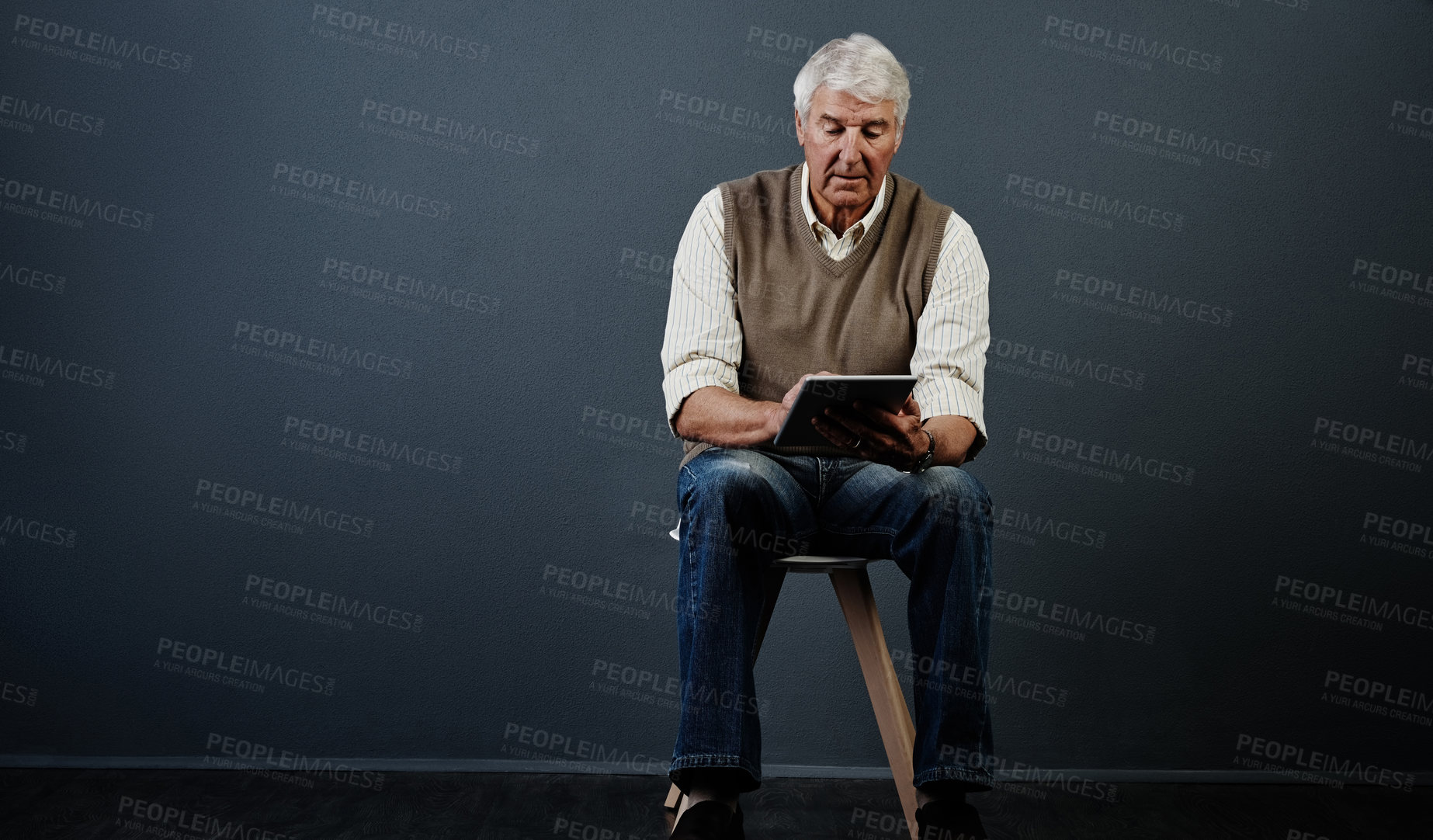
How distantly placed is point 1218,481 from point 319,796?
7.01 ft

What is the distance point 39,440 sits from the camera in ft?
7.30

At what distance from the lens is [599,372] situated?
7.72 ft

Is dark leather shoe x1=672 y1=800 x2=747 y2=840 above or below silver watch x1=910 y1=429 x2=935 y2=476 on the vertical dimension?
below

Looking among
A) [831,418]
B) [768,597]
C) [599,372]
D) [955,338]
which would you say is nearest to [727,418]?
[831,418]

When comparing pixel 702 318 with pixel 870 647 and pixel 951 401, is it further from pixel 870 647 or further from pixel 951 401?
pixel 870 647

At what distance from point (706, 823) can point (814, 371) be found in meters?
0.75

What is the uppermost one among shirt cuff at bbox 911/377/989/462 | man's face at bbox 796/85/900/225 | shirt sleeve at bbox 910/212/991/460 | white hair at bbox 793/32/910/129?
white hair at bbox 793/32/910/129

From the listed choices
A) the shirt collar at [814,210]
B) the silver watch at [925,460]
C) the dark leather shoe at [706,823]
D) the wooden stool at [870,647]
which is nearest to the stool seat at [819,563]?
the wooden stool at [870,647]

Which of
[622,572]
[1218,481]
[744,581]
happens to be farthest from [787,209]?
[1218,481]

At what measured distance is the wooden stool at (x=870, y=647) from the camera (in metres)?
1.53

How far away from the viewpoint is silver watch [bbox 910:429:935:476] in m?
1.54

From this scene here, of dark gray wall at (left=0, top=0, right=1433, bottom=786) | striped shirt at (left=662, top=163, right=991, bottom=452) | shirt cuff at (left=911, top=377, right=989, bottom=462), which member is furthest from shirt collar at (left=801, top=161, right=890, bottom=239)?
dark gray wall at (left=0, top=0, right=1433, bottom=786)

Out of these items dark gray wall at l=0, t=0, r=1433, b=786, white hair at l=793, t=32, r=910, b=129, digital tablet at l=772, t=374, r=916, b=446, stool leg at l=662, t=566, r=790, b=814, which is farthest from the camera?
dark gray wall at l=0, t=0, r=1433, b=786

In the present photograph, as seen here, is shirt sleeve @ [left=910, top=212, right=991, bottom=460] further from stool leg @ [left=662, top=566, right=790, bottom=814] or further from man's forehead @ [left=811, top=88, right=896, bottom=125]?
stool leg @ [left=662, top=566, right=790, bottom=814]
